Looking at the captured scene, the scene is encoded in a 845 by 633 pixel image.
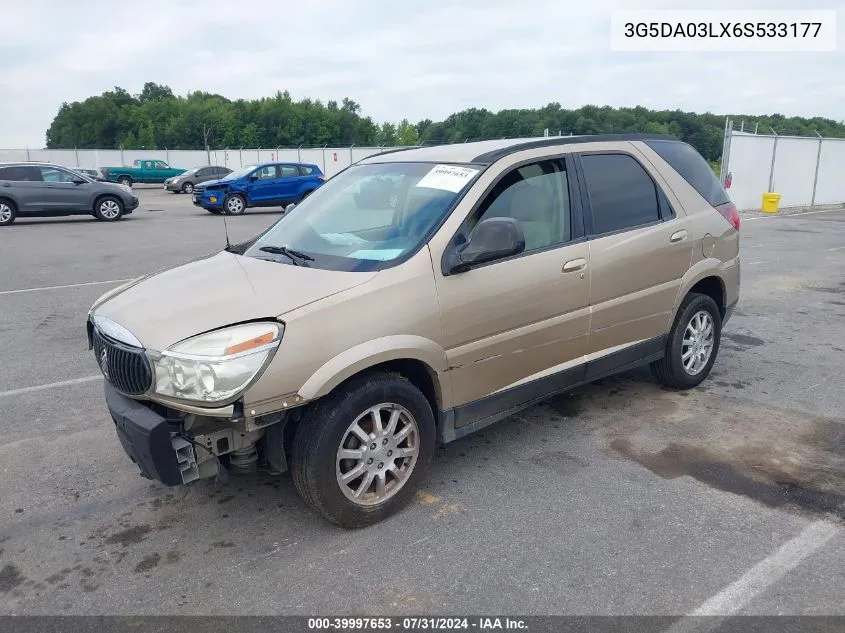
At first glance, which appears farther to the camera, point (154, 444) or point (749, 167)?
point (749, 167)

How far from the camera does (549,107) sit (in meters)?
47.2

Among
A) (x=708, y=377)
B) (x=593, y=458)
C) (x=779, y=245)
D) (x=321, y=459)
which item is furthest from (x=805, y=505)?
(x=779, y=245)

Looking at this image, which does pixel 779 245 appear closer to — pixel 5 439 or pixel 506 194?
pixel 506 194

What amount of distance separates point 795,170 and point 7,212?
25405mm

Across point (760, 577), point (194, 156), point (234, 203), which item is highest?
point (194, 156)

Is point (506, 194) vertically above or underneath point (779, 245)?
above

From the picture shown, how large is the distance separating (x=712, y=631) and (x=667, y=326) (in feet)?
8.31

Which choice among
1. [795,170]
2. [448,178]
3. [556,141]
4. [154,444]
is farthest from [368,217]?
[795,170]

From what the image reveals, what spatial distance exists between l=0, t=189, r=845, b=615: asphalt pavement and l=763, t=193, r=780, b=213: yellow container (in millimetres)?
18598

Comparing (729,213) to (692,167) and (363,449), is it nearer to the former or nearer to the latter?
(692,167)

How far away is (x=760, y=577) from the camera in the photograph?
9.21ft

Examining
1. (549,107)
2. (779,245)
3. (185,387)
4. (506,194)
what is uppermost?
(549,107)

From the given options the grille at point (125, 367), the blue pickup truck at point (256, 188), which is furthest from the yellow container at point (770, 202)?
the grille at point (125, 367)

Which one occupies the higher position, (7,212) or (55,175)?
(55,175)
